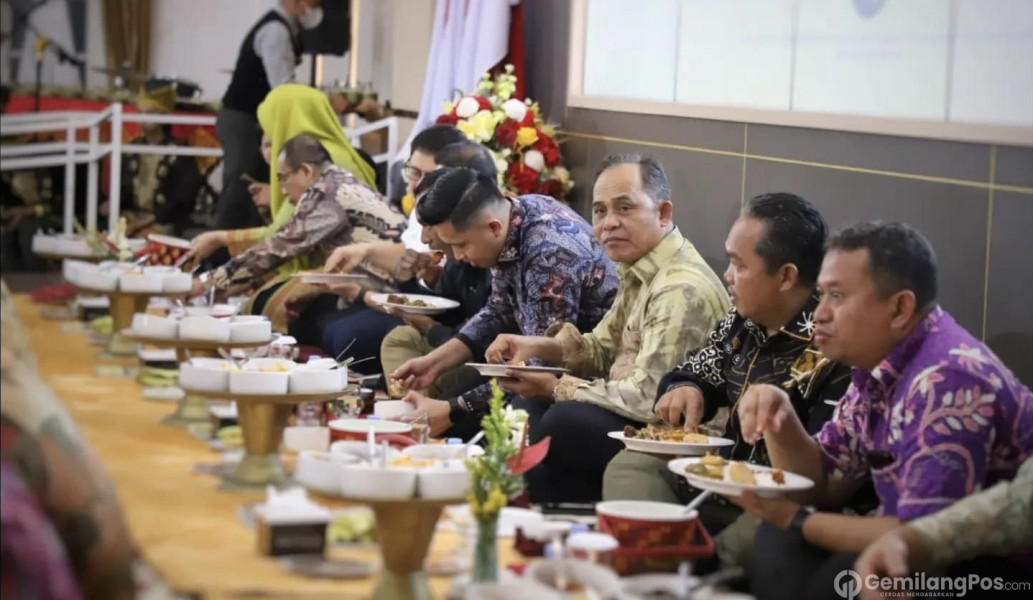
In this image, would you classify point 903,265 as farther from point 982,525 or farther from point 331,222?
point 331,222

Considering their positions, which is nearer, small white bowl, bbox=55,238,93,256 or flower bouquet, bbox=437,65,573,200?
small white bowl, bbox=55,238,93,256

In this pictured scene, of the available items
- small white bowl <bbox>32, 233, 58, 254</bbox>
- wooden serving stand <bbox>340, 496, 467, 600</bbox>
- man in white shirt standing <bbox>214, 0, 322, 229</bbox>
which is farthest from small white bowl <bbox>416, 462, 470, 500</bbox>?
man in white shirt standing <bbox>214, 0, 322, 229</bbox>

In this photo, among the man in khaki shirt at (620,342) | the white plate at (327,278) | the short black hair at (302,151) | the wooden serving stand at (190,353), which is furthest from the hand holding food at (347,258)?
the wooden serving stand at (190,353)

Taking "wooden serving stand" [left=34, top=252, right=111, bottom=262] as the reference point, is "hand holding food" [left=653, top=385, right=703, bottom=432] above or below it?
below

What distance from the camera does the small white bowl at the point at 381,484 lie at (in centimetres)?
205

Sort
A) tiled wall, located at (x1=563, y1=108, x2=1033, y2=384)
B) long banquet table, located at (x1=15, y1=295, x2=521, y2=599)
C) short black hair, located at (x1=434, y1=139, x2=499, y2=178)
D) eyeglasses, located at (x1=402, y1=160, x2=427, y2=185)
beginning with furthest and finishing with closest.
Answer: eyeglasses, located at (x1=402, y1=160, x2=427, y2=185)
short black hair, located at (x1=434, y1=139, x2=499, y2=178)
tiled wall, located at (x1=563, y1=108, x2=1033, y2=384)
long banquet table, located at (x1=15, y1=295, x2=521, y2=599)

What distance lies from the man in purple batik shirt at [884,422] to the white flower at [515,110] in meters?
2.68

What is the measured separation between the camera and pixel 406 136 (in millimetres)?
6355

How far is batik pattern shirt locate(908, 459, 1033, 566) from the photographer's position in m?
2.28

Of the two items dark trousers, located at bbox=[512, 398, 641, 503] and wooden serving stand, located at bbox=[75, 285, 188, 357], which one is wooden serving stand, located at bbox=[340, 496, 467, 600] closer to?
wooden serving stand, located at bbox=[75, 285, 188, 357]

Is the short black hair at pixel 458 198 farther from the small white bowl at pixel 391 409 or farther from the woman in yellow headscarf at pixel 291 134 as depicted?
the small white bowl at pixel 391 409

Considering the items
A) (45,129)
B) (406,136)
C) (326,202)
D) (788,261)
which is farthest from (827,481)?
(406,136)

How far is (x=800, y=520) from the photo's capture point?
252cm

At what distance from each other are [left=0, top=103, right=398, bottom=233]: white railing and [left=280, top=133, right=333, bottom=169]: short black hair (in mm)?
1514
